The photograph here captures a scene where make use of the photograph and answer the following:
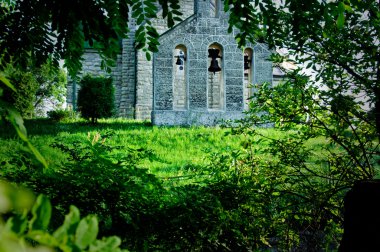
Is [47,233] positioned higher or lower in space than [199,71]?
lower

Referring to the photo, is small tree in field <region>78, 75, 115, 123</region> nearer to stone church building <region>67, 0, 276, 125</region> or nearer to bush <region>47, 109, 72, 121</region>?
bush <region>47, 109, 72, 121</region>

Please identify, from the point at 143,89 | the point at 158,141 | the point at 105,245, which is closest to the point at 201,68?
the point at 158,141

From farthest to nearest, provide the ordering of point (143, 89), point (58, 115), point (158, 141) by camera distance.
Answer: point (143, 89)
point (58, 115)
point (158, 141)

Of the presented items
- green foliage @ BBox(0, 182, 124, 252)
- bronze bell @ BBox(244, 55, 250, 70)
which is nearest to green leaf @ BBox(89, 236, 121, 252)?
green foliage @ BBox(0, 182, 124, 252)

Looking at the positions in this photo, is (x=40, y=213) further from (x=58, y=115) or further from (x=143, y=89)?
(x=143, y=89)

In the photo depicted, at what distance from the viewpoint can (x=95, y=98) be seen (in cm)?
1244

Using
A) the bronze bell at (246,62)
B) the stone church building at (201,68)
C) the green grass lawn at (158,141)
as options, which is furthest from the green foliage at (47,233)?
the bronze bell at (246,62)

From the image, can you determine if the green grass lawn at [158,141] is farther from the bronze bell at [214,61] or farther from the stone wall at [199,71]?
the bronze bell at [214,61]

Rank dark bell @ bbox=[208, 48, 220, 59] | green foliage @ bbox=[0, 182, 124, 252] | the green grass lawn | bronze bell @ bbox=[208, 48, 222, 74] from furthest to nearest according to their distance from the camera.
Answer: dark bell @ bbox=[208, 48, 220, 59] → bronze bell @ bbox=[208, 48, 222, 74] → the green grass lawn → green foliage @ bbox=[0, 182, 124, 252]

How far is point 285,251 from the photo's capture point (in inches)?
121

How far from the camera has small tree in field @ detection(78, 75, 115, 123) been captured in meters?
12.3

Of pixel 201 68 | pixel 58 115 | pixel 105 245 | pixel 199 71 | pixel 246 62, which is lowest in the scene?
pixel 105 245

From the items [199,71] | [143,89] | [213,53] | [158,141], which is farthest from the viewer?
[143,89]

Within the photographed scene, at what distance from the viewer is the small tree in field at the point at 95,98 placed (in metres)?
12.3
